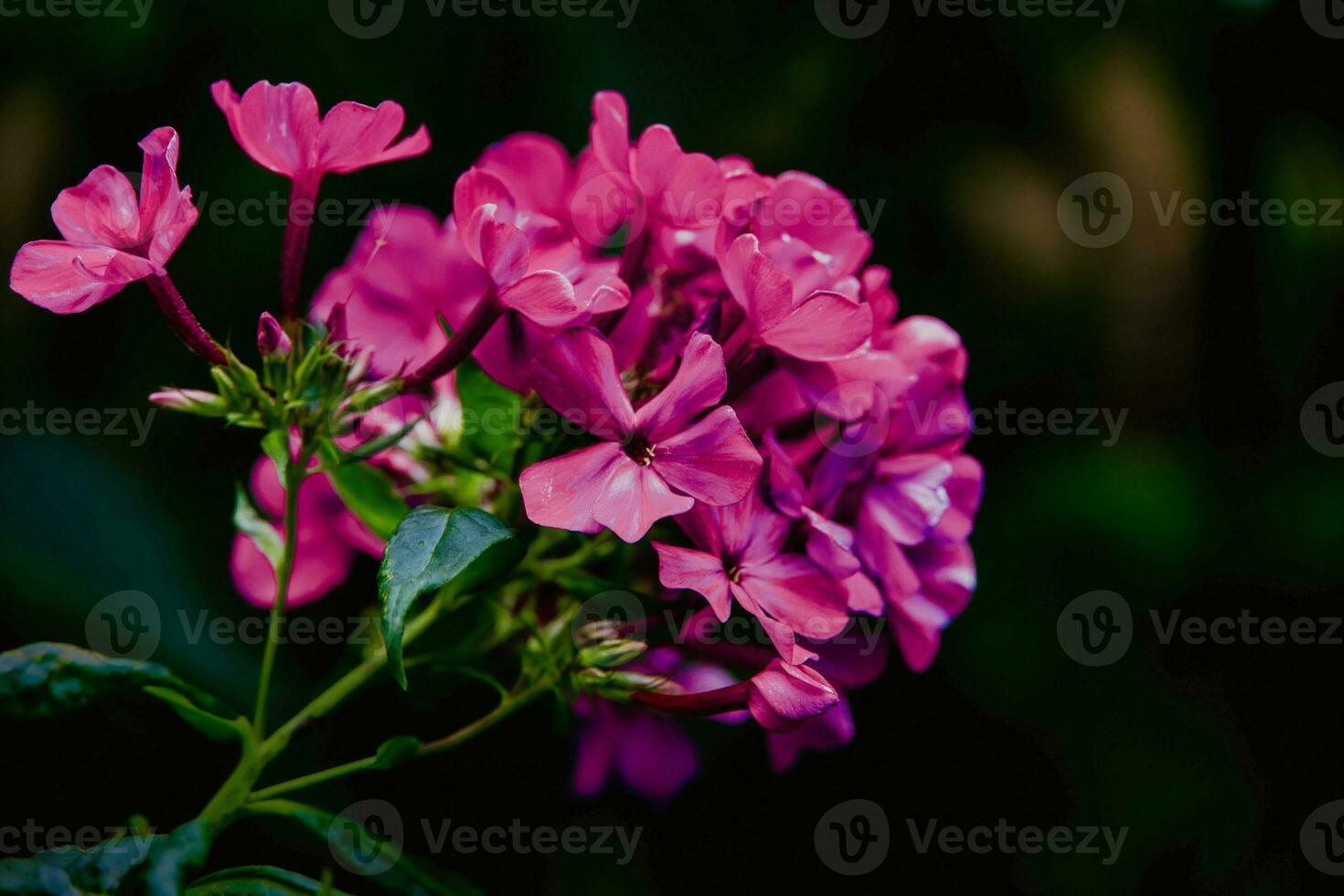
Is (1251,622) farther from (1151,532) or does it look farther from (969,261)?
(969,261)

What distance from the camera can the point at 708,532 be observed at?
62cm

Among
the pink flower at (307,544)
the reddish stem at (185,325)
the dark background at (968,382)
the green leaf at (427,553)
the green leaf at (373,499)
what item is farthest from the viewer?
the dark background at (968,382)

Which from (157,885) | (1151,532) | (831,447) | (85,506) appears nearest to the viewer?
(157,885)

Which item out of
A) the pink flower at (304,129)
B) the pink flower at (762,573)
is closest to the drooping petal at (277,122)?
the pink flower at (304,129)

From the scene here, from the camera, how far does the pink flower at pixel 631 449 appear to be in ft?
1.87

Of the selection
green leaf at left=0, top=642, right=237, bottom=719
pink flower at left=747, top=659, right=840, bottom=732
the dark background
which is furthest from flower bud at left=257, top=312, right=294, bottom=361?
the dark background

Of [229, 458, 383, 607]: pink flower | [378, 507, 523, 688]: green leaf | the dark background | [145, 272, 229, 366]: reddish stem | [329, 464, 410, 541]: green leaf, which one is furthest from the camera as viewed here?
the dark background

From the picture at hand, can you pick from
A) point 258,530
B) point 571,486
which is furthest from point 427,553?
point 258,530

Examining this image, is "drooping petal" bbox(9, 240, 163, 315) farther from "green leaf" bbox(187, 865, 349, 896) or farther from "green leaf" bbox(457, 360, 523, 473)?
"green leaf" bbox(187, 865, 349, 896)

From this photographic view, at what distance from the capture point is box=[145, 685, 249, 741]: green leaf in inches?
27.1

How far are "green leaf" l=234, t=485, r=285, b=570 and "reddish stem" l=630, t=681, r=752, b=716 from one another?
0.97 feet

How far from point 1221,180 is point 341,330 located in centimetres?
111

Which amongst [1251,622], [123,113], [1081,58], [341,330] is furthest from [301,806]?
[1081,58]

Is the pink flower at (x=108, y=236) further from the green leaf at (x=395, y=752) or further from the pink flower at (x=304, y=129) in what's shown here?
the green leaf at (x=395, y=752)
